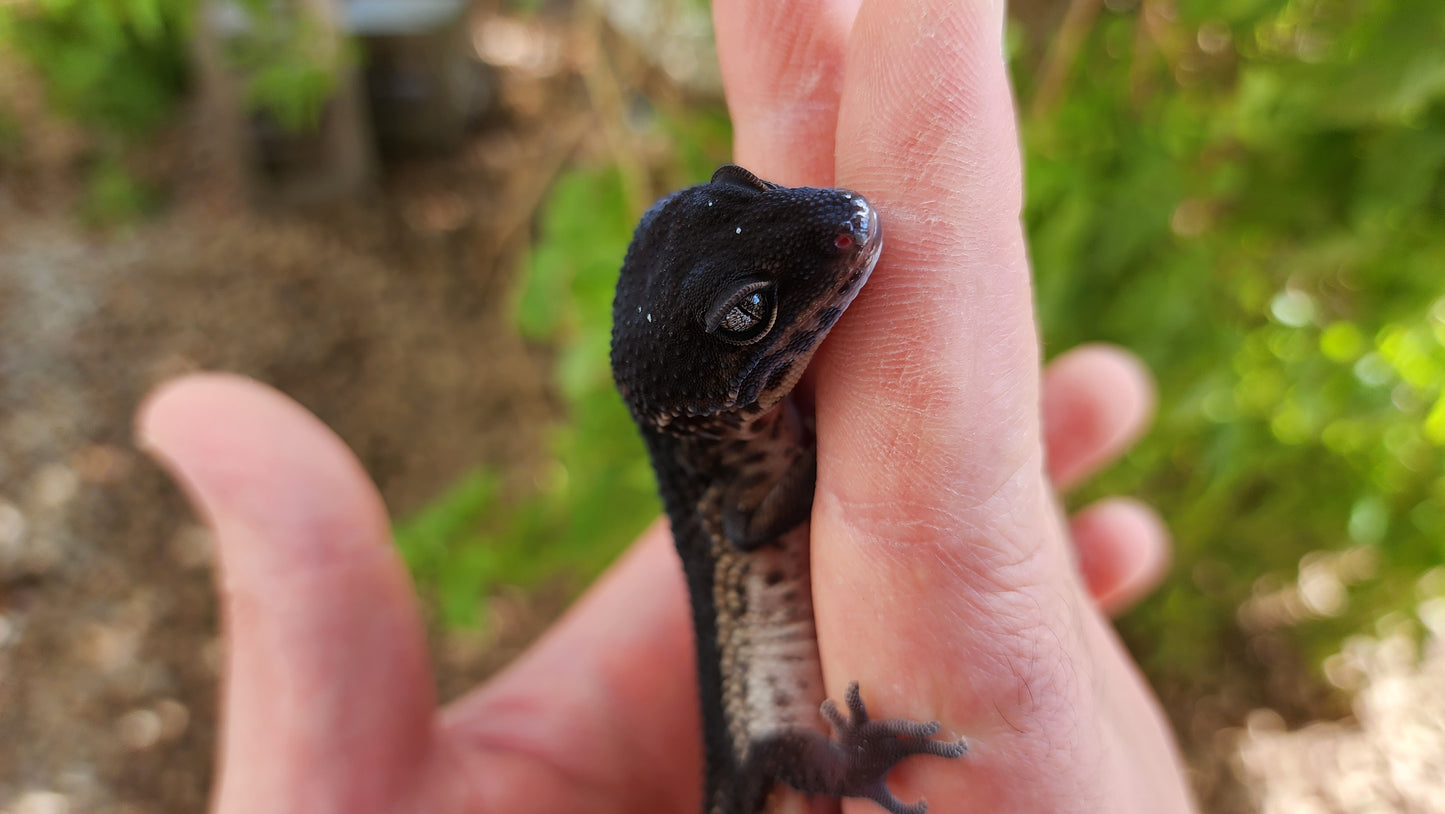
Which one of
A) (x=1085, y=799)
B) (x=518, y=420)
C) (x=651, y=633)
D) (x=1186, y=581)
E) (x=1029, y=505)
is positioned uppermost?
(x=518, y=420)

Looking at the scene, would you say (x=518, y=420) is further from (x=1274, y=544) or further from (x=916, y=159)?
(x=916, y=159)

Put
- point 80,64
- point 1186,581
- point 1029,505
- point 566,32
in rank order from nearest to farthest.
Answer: point 1029,505 → point 1186,581 → point 80,64 → point 566,32

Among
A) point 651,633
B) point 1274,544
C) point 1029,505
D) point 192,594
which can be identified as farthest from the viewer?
point 192,594

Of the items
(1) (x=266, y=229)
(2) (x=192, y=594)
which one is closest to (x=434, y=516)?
(2) (x=192, y=594)

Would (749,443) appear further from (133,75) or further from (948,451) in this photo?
(133,75)

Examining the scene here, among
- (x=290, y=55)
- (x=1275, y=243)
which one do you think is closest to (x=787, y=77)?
(x=1275, y=243)

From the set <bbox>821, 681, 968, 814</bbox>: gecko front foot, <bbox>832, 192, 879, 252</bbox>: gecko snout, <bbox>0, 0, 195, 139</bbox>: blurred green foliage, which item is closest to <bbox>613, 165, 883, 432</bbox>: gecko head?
<bbox>832, 192, 879, 252</bbox>: gecko snout

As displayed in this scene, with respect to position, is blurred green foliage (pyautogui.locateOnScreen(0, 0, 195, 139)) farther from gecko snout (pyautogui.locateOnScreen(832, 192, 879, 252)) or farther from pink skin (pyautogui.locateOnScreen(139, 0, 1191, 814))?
gecko snout (pyautogui.locateOnScreen(832, 192, 879, 252))
